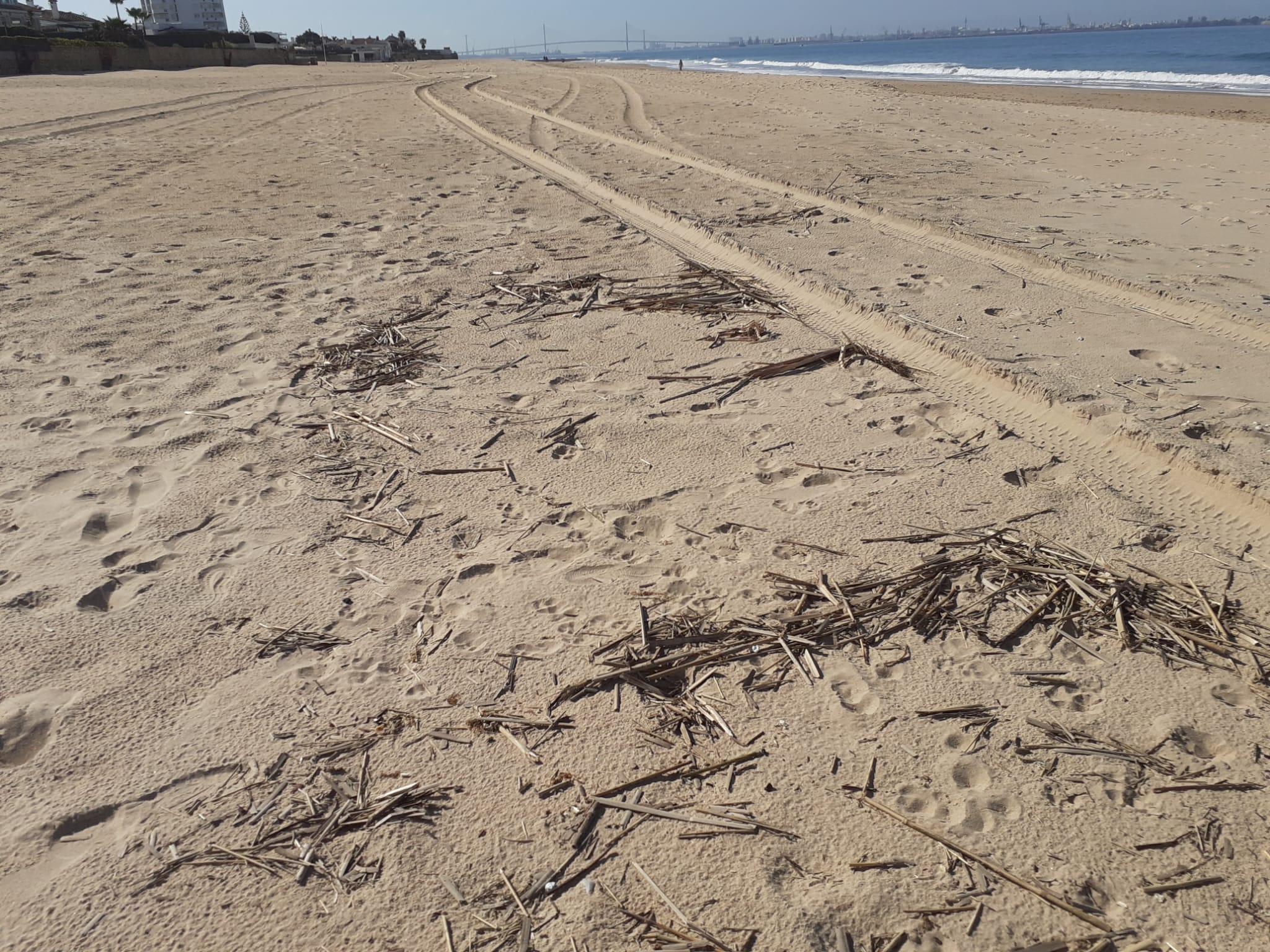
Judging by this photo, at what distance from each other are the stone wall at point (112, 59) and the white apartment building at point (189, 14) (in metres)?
58.3

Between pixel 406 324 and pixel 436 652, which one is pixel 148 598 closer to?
pixel 436 652

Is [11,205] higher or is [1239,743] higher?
[11,205]

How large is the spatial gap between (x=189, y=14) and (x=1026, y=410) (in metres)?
120

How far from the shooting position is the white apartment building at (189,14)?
90438 mm

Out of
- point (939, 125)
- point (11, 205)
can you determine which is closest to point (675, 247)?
point (11, 205)

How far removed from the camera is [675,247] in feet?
19.2

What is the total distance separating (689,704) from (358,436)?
1.95 meters

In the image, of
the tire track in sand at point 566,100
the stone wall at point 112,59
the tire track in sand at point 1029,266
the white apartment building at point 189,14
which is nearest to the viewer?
the tire track in sand at point 1029,266

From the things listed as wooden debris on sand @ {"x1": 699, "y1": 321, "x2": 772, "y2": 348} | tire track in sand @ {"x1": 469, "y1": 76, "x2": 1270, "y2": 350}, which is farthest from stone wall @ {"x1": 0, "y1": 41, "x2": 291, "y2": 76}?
wooden debris on sand @ {"x1": 699, "y1": 321, "x2": 772, "y2": 348}

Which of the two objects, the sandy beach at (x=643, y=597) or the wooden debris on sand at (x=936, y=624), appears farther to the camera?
the wooden debris on sand at (x=936, y=624)

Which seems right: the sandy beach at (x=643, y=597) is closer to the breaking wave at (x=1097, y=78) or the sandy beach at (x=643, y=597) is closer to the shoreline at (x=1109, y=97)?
the shoreline at (x=1109, y=97)

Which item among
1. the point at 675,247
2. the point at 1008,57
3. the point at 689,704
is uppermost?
the point at 1008,57

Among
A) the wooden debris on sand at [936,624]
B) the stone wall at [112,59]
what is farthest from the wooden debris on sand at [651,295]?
the stone wall at [112,59]

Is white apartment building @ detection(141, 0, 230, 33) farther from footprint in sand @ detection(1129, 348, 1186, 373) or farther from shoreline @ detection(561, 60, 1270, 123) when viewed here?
footprint in sand @ detection(1129, 348, 1186, 373)
